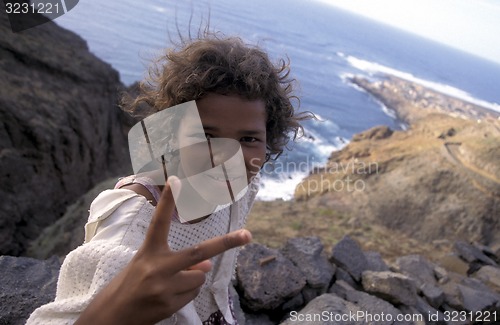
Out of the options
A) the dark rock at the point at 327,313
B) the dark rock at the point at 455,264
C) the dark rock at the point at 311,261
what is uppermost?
the dark rock at the point at 327,313

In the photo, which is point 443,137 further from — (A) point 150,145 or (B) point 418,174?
(A) point 150,145

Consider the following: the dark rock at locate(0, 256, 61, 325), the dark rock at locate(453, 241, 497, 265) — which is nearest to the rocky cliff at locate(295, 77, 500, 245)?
the dark rock at locate(453, 241, 497, 265)

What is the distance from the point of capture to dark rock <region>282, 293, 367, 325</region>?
2.40 m

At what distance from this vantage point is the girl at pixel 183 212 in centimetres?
74

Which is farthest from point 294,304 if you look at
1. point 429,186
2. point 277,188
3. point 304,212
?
point 277,188

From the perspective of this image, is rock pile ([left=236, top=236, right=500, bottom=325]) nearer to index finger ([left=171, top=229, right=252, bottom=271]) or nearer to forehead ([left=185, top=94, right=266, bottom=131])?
forehead ([left=185, top=94, right=266, bottom=131])

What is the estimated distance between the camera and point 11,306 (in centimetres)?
185

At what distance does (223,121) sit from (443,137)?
48.1ft

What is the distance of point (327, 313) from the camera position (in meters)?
2.49

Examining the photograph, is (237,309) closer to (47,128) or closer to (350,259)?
(350,259)

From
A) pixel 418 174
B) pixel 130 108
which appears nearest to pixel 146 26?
pixel 418 174

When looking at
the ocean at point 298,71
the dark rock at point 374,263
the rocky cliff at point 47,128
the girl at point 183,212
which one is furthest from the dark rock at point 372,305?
the ocean at point 298,71

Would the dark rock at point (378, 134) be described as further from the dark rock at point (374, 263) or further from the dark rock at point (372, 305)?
the dark rock at point (372, 305)

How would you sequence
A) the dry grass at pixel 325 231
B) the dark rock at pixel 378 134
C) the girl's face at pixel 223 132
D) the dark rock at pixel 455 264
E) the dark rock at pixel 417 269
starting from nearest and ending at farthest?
the girl's face at pixel 223 132, the dark rock at pixel 417 269, the dark rock at pixel 455 264, the dry grass at pixel 325 231, the dark rock at pixel 378 134
